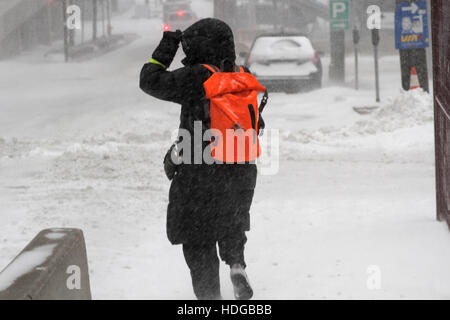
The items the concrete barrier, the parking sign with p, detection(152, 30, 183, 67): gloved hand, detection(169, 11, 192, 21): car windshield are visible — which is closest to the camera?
the concrete barrier

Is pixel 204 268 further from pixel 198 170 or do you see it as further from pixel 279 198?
pixel 279 198

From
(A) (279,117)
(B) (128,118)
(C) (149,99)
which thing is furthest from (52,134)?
(C) (149,99)

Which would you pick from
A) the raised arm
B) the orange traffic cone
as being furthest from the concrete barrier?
the orange traffic cone

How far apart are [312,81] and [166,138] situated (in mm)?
6083

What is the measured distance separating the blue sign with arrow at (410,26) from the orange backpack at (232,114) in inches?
393

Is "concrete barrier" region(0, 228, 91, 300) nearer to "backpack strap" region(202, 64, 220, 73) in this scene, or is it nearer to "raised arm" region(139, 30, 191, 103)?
"raised arm" region(139, 30, 191, 103)

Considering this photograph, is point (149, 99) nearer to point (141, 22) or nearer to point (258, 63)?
point (258, 63)

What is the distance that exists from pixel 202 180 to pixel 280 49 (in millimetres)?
12161

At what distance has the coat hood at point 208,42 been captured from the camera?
150 inches

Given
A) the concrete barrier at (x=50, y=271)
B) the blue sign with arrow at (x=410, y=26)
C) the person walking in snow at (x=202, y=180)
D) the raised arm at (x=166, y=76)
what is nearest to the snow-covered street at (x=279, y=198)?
the person walking in snow at (x=202, y=180)

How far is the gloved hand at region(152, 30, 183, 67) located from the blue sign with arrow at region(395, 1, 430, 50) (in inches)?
395

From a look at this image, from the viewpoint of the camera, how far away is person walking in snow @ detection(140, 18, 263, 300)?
380 centimetres

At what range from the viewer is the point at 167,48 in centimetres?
387

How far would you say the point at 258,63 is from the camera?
15.6 meters
